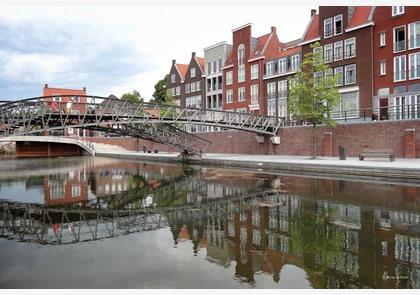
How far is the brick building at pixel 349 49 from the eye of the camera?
3494 cm

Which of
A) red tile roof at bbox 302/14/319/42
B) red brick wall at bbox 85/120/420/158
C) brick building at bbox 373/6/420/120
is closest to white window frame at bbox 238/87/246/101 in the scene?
red brick wall at bbox 85/120/420/158

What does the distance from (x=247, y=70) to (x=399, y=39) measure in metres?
21.4

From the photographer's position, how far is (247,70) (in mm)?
50750

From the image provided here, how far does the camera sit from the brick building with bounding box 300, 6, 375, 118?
115 feet

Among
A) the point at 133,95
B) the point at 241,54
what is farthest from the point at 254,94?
the point at 133,95

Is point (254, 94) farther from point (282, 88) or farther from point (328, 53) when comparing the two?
point (328, 53)

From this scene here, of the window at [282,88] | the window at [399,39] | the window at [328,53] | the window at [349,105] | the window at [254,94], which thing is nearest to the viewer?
the window at [399,39]

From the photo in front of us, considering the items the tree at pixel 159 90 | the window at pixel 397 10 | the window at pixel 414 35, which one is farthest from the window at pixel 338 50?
the tree at pixel 159 90

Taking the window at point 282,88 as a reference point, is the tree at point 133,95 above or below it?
above

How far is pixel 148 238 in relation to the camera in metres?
9.38

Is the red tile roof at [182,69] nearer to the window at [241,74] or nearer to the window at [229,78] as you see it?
the window at [229,78]

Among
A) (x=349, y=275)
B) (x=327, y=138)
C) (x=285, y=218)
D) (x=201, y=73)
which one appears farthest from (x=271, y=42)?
(x=349, y=275)

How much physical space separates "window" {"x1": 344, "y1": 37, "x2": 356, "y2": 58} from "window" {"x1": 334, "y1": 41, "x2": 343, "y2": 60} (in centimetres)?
52

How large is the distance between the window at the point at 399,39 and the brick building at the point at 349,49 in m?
2.21
